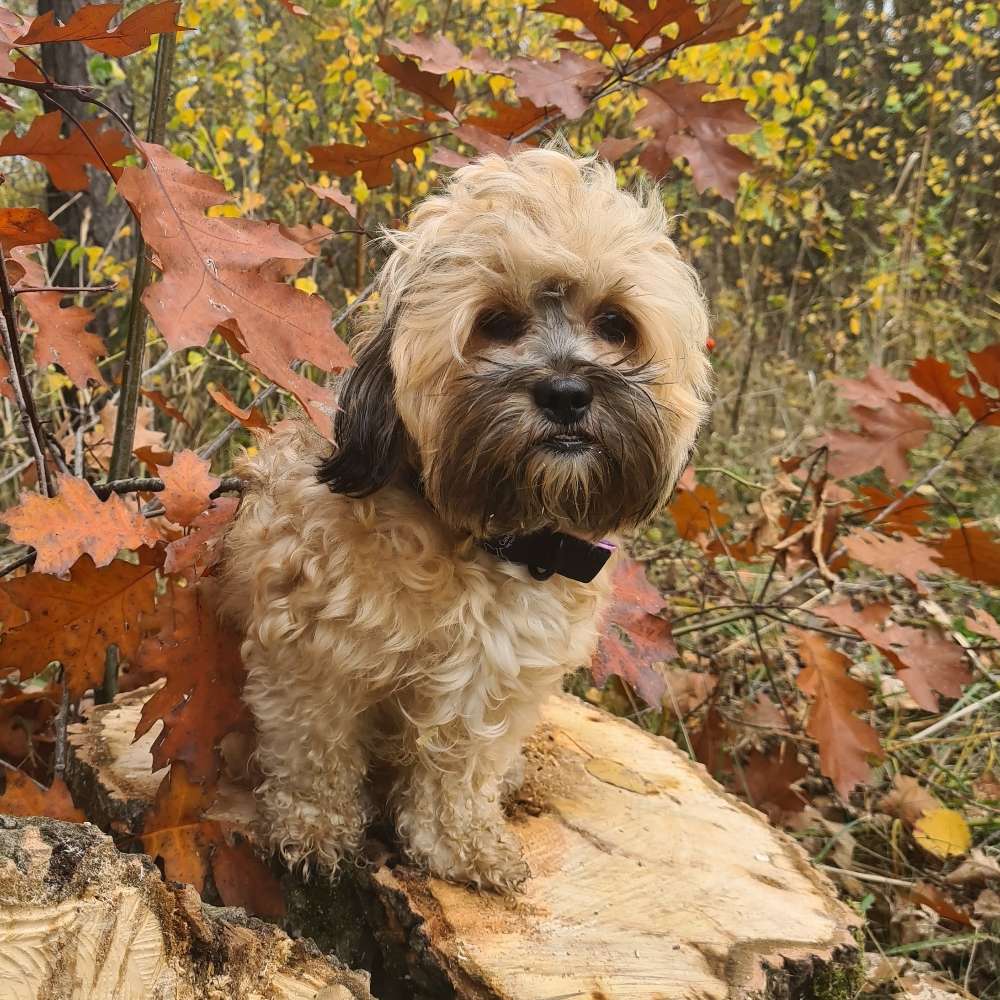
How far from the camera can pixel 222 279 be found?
1169mm

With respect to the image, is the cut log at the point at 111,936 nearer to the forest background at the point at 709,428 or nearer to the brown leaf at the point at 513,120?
the forest background at the point at 709,428

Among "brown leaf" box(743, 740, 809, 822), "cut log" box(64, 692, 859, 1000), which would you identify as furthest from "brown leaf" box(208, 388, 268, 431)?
"brown leaf" box(743, 740, 809, 822)

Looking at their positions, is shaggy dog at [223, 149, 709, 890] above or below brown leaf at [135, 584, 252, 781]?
above

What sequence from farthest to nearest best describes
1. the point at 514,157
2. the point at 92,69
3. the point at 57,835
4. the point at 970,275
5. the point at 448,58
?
the point at 970,275
the point at 92,69
the point at 448,58
the point at 514,157
the point at 57,835

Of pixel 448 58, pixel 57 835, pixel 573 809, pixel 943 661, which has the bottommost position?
pixel 573 809

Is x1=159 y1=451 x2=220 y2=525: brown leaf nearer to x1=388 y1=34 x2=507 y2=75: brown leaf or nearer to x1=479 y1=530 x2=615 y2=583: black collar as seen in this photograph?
x1=479 y1=530 x2=615 y2=583: black collar

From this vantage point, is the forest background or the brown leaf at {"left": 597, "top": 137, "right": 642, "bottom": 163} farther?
the brown leaf at {"left": 597, "top": 137, "right": 642, "bottom": 163}

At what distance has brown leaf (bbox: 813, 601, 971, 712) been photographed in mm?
2592

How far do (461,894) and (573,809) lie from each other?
48 centimetres

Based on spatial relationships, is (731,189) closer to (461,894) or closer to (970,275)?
(461,894)

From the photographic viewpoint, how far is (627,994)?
1.89m

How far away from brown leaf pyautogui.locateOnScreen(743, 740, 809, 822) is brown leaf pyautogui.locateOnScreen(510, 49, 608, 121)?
2.16 m

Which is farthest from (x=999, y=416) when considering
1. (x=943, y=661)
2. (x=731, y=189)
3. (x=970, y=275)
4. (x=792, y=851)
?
(x=970, y=275)

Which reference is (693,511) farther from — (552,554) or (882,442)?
(552,554)
